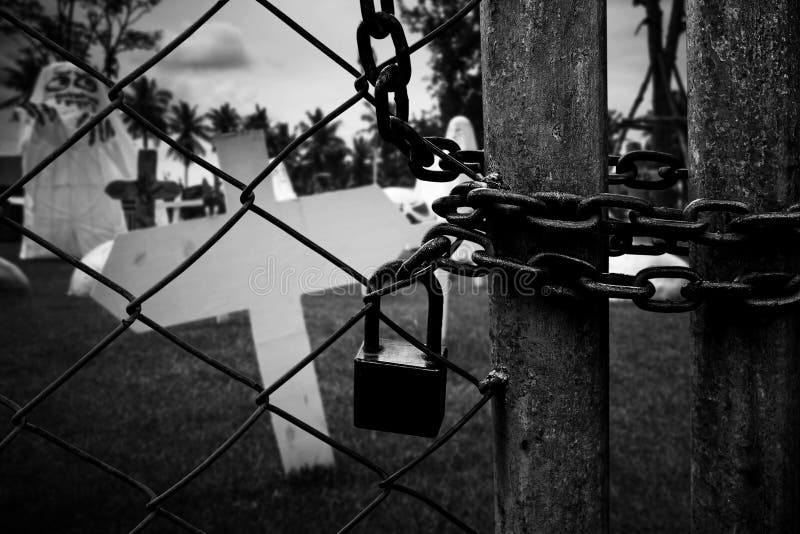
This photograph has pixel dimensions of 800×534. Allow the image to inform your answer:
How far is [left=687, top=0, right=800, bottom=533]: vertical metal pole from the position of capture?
1.99 feet

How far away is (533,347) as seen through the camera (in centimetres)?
61

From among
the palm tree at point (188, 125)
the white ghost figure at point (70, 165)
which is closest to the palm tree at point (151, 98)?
the palm tree at point (188, 125)

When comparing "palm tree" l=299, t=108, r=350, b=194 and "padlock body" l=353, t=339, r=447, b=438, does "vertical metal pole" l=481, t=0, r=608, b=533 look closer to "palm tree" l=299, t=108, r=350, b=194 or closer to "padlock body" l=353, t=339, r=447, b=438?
"padlock body" l=353, t=339, r=447, b=438

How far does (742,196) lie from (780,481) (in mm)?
345

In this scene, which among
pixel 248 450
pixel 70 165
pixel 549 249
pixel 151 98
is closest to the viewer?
pixel 549 249

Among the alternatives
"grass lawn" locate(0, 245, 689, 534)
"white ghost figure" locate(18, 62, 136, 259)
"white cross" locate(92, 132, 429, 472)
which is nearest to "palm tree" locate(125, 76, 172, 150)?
"white ghost figure" locate(18, 62, 136, 259)

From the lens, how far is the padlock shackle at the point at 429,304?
0.62 m

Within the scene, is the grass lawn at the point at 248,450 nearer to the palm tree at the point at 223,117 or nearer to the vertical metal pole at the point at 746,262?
the vertical metal pole at the point at 746,262

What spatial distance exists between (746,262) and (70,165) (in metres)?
18.3

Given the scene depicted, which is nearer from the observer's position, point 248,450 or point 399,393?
point 399,393

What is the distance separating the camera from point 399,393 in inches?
26.7

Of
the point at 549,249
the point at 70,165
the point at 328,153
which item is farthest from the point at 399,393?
the point at 328,153

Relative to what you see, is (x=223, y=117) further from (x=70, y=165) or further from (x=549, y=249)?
(x=549, y=249)

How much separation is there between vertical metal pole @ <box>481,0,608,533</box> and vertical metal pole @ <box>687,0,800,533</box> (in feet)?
0.43
